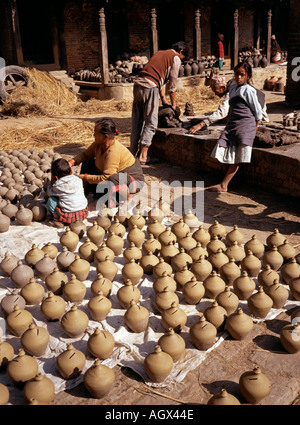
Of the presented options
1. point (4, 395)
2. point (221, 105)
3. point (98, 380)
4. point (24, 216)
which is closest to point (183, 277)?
point (98, 380)

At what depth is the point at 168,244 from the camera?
378 cm

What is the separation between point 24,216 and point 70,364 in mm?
2331

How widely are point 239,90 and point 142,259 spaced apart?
8.61 feet

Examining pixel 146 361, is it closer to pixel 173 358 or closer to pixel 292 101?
pixel 173 358

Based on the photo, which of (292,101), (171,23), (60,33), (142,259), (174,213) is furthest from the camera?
(171,23)

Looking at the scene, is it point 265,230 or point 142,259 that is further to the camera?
point 265,230

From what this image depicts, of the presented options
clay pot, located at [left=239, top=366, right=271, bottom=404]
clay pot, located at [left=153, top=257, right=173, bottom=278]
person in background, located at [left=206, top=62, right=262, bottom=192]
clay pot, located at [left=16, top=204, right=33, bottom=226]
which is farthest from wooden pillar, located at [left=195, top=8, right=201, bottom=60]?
clay pot, located at [left=239, top=366, right=271, bottom=404]

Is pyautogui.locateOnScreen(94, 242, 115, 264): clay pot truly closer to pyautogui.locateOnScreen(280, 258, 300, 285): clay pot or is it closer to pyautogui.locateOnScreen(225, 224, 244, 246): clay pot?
pyautogui.locateOnScreen(225, 224, 244, 246): clay pot

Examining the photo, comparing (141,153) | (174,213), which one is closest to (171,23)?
(141,153)

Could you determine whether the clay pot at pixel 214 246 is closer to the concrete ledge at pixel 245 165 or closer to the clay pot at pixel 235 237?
the clay pot at pixel 235 237

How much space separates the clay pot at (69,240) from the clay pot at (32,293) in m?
0.82

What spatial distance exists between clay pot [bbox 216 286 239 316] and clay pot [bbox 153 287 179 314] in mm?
317
